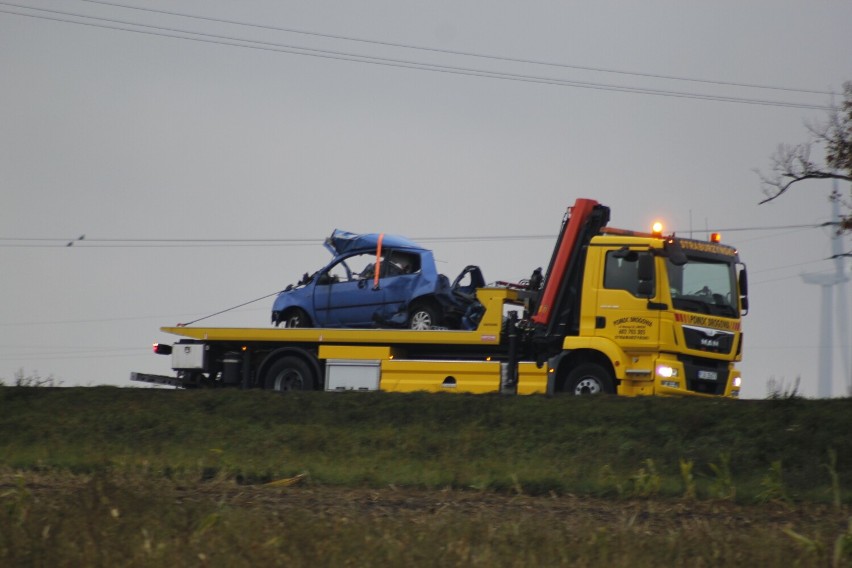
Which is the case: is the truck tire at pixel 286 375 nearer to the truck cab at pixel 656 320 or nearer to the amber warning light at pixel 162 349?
the amber warning light at pixel 162 349

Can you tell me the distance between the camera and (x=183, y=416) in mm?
17391

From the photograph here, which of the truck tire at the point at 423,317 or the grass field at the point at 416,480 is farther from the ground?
the truck tire at the point at 423,317

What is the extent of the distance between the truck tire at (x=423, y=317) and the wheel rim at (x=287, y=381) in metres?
2.23

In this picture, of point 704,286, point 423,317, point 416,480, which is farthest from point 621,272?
point 416,480

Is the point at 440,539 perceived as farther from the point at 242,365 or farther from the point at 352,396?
the point at 242,365

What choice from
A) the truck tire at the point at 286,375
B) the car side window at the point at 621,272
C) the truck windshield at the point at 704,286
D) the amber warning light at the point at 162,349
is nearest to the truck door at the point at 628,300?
the car side window at the point at 621,272

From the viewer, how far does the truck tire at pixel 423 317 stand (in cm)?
2136

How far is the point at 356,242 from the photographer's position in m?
22.3

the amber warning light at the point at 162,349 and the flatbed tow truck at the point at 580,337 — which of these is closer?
the flatbed tow truck at the point at 580,337

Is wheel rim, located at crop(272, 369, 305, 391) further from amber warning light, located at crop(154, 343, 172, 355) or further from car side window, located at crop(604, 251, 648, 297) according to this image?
car side window, located at crop(604, 251, 648, 297)

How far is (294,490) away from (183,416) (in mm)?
5610

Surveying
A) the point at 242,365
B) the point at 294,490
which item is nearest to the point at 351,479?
the point at 294,490

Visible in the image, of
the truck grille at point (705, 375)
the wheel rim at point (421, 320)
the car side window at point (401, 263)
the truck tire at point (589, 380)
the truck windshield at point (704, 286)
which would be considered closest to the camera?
the truck grille at point (705, 375)

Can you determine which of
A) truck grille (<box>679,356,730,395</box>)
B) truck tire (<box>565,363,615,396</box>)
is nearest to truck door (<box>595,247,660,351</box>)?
truck tire (<box>565,363,615,396</box>)
